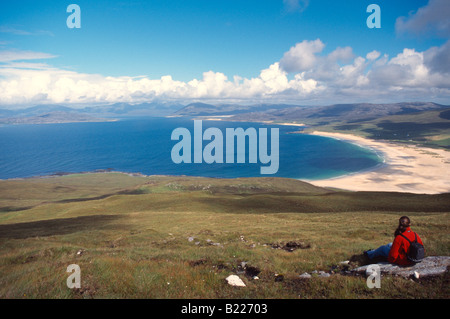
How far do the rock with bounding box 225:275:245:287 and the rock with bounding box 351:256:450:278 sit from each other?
649 cm

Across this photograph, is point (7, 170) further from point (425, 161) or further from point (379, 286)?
point (425, 161)

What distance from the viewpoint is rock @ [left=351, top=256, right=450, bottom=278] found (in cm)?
1112

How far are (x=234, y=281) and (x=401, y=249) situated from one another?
876 centimetres

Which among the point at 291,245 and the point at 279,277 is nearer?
the point at 279,277

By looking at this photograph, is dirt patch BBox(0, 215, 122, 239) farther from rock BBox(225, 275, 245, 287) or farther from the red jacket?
the red jacket

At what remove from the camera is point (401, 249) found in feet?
40.4

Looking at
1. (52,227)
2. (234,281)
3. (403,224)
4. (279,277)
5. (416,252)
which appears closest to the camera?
(416,252)

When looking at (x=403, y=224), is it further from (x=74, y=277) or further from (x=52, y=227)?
(x=52, y=227)

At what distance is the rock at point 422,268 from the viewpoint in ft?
36.5

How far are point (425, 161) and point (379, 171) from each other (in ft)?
196

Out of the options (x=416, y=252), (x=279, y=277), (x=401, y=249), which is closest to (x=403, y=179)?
(x=401, y=249)

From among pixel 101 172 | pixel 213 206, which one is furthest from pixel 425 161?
pixel 101 172

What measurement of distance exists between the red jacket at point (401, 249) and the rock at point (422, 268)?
0.29 m

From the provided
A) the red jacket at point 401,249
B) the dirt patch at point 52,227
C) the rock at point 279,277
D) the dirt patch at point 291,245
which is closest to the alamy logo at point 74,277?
the rock at point 279,277
